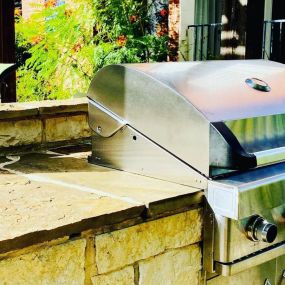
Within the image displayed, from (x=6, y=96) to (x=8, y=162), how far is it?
8.73ft

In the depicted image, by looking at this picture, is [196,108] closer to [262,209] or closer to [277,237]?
[262,209]

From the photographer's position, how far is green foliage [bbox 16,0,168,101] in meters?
7.51

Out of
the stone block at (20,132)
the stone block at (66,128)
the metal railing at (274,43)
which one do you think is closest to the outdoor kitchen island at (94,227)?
the stone block at (20,132)

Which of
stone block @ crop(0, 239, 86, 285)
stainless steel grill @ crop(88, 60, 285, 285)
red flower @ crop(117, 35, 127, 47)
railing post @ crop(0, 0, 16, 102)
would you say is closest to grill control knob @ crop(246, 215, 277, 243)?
stainless steel grill @ crop(88, 60, 285, 285)

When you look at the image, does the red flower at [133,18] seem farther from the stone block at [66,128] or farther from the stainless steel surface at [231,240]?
the stainless steel surface at [231,240]

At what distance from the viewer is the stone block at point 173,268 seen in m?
2.00

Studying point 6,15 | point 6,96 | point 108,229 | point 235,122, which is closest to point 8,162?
point 108,229

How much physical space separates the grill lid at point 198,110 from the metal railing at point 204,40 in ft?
19.8

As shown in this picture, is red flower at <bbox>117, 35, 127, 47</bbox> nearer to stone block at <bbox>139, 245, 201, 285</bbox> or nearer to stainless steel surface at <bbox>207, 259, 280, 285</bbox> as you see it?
stainless steel surface at <bbox>207, 259, 280, 285</bbox>

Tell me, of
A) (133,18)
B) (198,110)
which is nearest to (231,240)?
(198,110)

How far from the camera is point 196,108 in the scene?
206 cm

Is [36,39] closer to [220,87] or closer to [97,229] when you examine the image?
[220,87]

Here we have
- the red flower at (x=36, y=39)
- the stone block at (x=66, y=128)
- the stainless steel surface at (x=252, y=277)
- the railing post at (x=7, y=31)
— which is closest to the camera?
the stainless steel surface at (x=252, y=277)

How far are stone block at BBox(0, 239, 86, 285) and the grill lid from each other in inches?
22.3
